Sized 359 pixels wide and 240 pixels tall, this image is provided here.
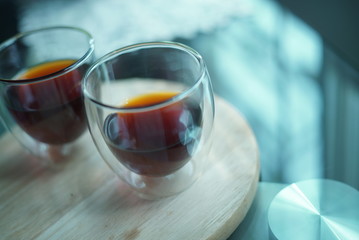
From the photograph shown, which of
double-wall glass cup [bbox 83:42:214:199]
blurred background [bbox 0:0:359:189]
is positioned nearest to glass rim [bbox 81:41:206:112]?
double-wall glass cup [bbox 83:42:214:199]

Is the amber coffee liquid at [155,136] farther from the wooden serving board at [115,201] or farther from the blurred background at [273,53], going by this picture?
the blurred background at [273,53]

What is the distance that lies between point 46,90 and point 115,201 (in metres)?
0.17

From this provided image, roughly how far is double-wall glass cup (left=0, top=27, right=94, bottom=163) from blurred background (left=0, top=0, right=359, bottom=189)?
142mm

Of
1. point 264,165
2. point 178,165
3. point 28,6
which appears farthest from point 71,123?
point 28,6

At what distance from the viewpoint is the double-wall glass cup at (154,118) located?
1.63ft

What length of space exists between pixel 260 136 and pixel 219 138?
0.13 m

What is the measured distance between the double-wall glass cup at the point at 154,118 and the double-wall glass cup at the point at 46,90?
43 mm

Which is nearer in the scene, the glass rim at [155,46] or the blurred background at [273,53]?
the glass rim at [155,46]

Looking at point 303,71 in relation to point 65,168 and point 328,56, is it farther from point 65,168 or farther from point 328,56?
point 65,168

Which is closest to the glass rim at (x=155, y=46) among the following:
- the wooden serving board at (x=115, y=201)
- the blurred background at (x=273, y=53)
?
the wooden serving board at (x=115, y=201)

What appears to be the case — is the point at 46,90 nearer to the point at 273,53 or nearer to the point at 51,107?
the point at 51,107

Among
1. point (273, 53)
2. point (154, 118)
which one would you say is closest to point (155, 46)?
point (154, 118)

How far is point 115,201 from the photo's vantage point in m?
0.57

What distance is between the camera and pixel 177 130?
0.51 m
